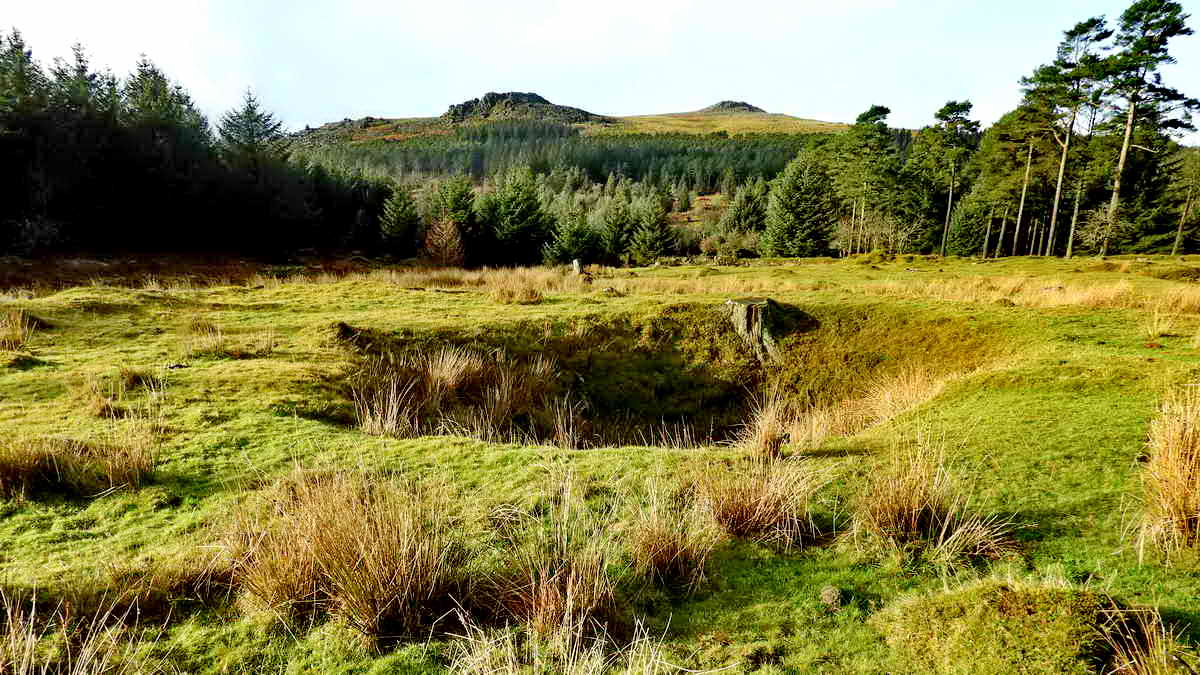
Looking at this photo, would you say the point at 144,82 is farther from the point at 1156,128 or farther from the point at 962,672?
the point at 1156,128

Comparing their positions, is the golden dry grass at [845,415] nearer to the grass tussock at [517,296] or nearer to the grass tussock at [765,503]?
the grass tussock at [765,503]

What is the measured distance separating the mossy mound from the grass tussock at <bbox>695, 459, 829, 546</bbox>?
920 mm

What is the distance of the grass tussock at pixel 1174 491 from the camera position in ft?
9.52

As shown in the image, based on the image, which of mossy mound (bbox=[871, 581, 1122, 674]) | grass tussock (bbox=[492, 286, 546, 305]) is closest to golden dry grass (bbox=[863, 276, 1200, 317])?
grass tussock (bbox=[492, 286, 546, 305])

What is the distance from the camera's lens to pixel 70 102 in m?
33.3

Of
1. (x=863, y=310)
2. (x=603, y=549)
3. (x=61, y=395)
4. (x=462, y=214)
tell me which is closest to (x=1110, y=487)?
(x=603, y=549)

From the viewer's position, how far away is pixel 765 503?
142 inches

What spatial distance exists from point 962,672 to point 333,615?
286 centimetres

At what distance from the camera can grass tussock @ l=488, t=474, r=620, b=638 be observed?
2611 mm

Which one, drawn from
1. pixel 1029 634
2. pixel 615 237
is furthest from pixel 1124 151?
pixel 1029 634

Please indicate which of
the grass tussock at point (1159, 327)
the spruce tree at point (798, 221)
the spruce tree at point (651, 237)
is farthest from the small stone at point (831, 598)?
the spruce tree at point (798, 221)

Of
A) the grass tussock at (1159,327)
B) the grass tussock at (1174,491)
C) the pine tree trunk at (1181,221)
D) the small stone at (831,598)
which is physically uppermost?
the pine tree trunk at (1181,221)

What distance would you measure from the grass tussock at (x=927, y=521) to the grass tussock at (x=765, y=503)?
337 mm

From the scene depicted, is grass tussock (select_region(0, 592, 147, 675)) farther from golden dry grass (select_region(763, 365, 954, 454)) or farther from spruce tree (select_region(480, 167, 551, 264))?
spruce tree (select_region(480, 167, 551, 264))
